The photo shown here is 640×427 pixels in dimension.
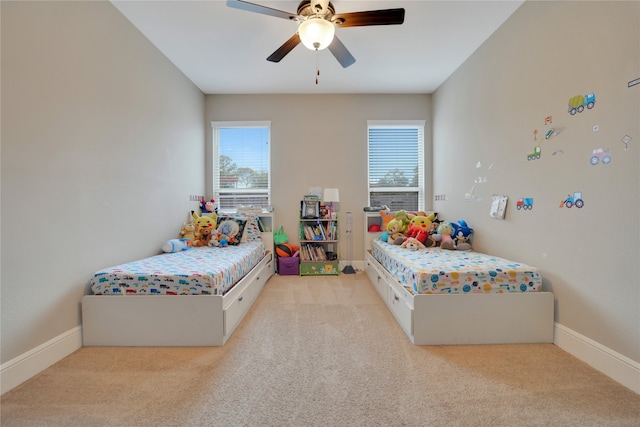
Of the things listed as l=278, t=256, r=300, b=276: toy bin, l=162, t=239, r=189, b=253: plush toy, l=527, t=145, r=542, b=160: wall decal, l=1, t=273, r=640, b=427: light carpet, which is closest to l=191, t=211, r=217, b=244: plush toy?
l=162, t=239, r=189, b=253: plush toy

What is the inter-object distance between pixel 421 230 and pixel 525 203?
1150mm

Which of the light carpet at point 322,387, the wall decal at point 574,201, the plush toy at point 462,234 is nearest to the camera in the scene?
the light carpet at point 322,387

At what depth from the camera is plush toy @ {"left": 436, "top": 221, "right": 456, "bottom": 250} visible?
2992 millimetres

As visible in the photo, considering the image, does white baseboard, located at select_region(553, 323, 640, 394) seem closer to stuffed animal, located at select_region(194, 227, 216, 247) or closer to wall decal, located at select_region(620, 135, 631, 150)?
wall decal, located at select_region(620, 135, 631, 150)

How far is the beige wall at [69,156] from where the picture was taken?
1539 millimetres

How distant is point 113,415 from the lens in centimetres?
128

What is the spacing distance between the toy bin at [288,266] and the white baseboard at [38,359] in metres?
2.26

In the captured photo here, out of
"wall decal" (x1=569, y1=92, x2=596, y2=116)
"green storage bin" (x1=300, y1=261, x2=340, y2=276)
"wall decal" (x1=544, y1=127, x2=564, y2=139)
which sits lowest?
"green storage bin" (x1=300, y1=261, x2=340, y2=276)

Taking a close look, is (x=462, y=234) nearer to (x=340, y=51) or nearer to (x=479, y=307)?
(x=479, y=307)

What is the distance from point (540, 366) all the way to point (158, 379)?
2.25 metres

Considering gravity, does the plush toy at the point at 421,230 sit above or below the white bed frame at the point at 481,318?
above

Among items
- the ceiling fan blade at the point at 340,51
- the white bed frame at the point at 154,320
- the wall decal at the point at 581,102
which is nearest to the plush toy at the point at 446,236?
the wall decal at the point at 581,102

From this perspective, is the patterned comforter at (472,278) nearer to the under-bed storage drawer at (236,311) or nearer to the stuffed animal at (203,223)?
the under-bed storage drawer at (236,311)

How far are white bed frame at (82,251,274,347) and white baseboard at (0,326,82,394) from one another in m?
0.08
